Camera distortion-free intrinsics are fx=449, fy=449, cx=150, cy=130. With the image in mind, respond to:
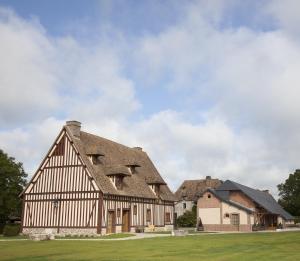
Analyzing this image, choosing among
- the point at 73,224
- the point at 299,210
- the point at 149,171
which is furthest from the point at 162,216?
the point at 299,210

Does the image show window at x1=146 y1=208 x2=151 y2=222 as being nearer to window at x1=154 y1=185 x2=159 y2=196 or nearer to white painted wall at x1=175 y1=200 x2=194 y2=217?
window at x1=154 y1=185 x2=159 y2=196

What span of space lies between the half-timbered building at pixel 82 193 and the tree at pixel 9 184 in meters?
5.55

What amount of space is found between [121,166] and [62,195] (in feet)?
19.7

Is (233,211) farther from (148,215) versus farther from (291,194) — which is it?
(291,194)

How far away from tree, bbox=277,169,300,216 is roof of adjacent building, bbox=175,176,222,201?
1924 cm

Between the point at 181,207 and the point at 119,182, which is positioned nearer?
the point at 119,182

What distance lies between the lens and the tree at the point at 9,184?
41.9 meters

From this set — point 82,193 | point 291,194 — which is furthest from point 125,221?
point 291,194

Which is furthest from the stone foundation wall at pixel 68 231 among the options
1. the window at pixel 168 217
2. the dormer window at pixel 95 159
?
the window at pixel 168 217

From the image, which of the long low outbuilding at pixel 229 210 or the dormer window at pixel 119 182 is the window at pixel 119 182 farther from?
the long low outbuilding at pixel 229 210

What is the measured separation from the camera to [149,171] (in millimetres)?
44906

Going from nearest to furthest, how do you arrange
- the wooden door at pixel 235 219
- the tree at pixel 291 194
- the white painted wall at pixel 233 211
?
1. the white painted wall at pixel 233 211
2. the wooden door at pixel 235 219
3. the tree at pixel 291 194

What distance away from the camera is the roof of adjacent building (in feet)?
215

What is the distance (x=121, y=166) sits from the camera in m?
39.0
